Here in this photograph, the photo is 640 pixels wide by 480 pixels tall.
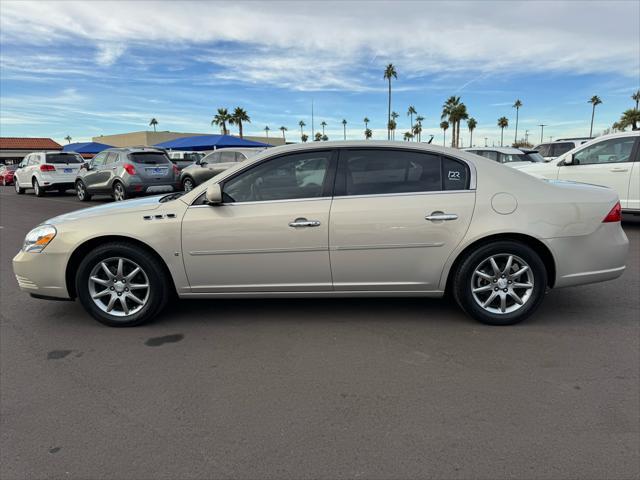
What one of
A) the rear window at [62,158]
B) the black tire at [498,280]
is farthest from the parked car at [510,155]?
the rear window at [62,158]

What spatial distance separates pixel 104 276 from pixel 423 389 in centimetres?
A: 283

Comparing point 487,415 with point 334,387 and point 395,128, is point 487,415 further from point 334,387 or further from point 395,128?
point 395,128

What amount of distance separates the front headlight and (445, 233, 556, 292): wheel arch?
11.2 ft

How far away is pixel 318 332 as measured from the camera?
3.86 metres

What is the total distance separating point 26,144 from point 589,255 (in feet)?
268

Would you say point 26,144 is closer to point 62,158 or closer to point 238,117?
point 238,117

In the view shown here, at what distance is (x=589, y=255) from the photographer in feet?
12.7

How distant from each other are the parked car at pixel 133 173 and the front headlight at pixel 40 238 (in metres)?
9.67

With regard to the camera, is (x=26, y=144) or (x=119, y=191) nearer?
(x=119, y=191)

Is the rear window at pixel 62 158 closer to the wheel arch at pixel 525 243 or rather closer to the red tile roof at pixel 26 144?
the wheel arch at pixel 525 243

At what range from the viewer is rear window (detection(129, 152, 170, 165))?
13505mm

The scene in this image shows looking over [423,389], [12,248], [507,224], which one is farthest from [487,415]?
[12,248]

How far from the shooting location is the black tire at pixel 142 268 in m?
3.91

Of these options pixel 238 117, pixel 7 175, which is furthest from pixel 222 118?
pixel 7 175
